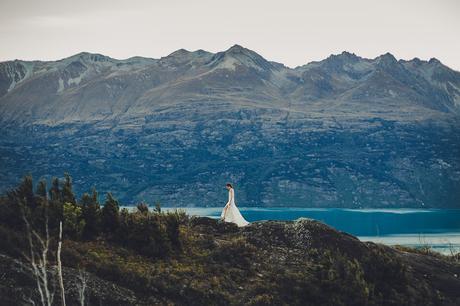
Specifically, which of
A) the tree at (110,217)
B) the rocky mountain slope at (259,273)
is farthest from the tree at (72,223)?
the tree at (110,217)

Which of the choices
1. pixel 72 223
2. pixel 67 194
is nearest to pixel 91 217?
pixel 72 223

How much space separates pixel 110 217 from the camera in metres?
28.6

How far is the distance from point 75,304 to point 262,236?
10465 millimetres

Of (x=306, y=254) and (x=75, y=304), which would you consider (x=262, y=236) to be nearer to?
(x=306, y=254)

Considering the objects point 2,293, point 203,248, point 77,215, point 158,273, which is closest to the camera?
point 2,293

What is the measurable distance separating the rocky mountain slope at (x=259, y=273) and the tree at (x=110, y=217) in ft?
4.89

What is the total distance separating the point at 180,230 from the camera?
100ft

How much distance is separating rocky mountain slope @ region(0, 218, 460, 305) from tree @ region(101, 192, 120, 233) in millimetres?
1490

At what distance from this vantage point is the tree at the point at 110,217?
28.5m

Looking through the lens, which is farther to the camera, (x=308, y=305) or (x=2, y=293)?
(x=308, y=305)

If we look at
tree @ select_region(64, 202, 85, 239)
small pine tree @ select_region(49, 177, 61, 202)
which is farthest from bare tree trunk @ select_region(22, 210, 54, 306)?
small pine tree @ select_region(49, 177, 61, 202)

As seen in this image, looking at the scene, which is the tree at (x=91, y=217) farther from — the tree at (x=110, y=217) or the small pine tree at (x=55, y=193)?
the small pine tree at (x=55, y=193)

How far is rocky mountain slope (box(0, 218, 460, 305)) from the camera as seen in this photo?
24312mm

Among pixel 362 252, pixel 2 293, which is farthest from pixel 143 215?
pixel 362 252
